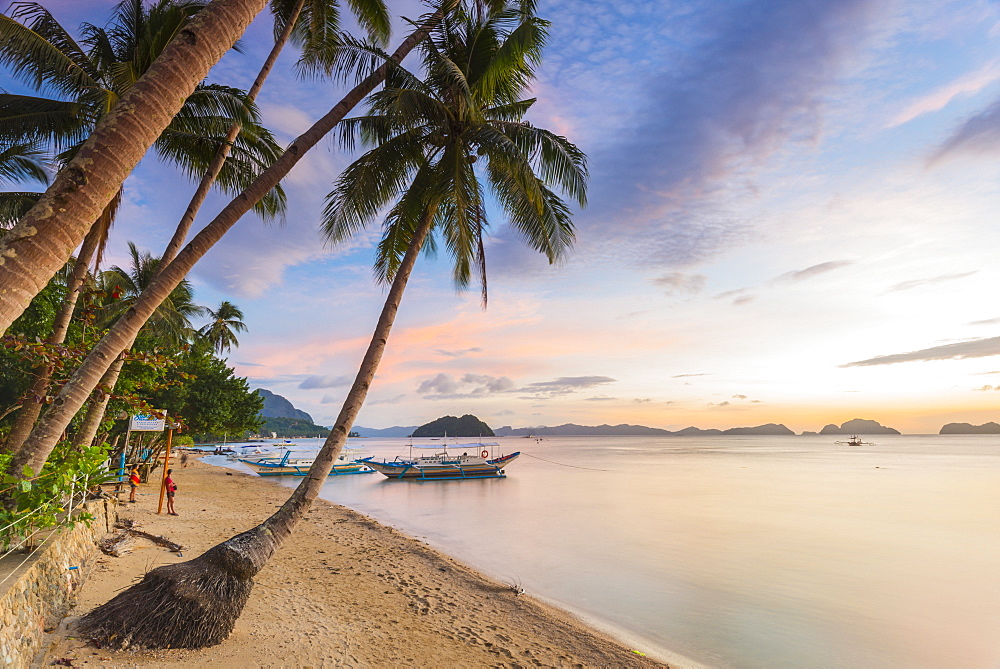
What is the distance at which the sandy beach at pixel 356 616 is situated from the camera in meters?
5.26

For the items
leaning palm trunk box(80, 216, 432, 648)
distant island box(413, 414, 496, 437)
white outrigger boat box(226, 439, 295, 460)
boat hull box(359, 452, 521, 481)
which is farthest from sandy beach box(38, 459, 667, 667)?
distant island box(413, 414, 496, 437)

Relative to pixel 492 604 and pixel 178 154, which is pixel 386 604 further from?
pixel 178 154

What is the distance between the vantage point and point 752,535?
19109 millimetres

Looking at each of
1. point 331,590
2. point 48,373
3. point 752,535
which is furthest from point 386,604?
point 752,535

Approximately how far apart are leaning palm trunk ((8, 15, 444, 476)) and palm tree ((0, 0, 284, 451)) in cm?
193

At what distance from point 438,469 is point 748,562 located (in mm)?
25197

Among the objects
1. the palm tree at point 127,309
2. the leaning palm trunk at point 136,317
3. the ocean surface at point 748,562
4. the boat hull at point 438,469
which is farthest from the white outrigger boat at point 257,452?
the leaning palm trunk at point 136,317

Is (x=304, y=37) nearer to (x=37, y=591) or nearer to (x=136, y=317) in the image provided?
(x=136, y=317)

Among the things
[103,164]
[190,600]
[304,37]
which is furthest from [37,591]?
[304,37]

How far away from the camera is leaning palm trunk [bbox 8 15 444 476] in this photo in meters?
5.20

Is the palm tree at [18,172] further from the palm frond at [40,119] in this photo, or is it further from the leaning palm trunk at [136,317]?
the leaning palm trunk at [136,317]

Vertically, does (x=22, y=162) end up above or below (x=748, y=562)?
above

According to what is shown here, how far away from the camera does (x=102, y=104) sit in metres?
8.08

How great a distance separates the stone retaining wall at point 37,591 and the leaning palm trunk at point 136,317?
39.0 inches
